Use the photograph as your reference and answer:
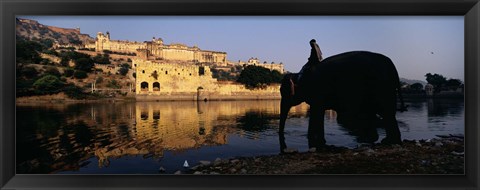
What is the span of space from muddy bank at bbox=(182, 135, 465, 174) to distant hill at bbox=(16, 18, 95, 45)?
Result: 2238 millimetres

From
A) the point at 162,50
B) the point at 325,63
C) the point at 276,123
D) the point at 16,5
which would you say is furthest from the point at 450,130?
the point at 16,5

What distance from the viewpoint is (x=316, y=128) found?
3785 millimetres

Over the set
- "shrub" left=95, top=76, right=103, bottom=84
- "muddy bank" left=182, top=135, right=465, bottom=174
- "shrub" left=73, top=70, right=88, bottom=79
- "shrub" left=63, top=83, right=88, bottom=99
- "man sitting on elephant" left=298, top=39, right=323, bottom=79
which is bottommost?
"muddy bank" left=182, top=135, right=465, bottom=174

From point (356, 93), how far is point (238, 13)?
5.50 feet

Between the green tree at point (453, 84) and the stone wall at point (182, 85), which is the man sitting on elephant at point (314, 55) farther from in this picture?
the green tree at point (453, 84)

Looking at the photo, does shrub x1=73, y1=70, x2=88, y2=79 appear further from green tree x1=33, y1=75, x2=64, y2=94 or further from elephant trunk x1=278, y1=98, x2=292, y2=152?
elephant trunk x1=278, y1=98, x2=292, y2=152

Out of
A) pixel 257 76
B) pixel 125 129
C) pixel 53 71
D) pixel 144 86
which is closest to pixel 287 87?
pixel 257 76

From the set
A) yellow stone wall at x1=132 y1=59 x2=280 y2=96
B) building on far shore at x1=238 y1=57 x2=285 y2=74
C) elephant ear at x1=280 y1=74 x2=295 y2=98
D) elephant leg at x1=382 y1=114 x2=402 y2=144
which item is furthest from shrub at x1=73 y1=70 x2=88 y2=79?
elephant leg at x1=382 y1=114 x2=402 y2=144

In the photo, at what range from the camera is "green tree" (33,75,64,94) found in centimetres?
429

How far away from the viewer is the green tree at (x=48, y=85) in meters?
4.29

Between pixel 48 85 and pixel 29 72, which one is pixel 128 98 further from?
pixel 29 72

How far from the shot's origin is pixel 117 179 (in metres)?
3.11

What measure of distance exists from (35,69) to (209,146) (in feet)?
7.59

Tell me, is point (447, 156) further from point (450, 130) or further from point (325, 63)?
point (325, 63)
